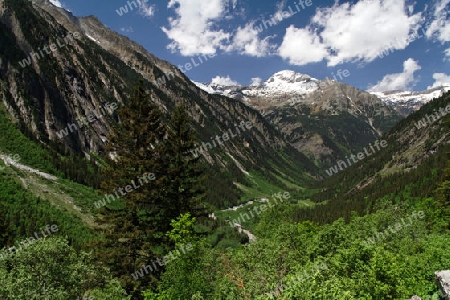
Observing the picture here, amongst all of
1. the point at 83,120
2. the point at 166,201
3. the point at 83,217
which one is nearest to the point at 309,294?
the point at 166,201

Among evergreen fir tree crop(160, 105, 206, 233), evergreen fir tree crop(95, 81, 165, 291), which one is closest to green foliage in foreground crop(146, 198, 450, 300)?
evergreen fir tree crop(160, 105, 206, 233)

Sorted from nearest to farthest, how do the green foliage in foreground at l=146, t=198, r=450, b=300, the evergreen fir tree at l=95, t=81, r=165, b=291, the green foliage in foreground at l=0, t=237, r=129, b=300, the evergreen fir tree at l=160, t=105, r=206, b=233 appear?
the green foliage in foreground at l=146, t=198, r=450, b=300 < the green foliage in foreground at l=0, t=237, r=129, b=300 < the evergreen fir tree at l=95, t=81, r=165, b=291 < the evergreen fir tree at l=160, t=105, r=206, b=233

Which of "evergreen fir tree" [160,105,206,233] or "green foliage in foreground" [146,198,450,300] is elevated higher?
"evergreen fir tree" [160,105,206,233]

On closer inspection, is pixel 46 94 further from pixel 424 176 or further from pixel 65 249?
pixel 424 176

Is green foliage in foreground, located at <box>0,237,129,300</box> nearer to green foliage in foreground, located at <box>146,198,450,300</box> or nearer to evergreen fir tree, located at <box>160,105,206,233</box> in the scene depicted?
green foliage in foreground, located at <box>146,198,450,300</box>

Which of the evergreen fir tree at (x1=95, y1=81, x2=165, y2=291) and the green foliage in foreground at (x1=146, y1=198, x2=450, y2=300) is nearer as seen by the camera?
A: the green foliage in foreground at (x1=146, y1=198, x2=450, y2=300)

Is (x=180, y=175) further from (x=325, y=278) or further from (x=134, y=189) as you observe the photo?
(x=325, y=278)

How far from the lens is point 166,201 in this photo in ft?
90.6

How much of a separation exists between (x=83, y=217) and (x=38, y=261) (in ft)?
206

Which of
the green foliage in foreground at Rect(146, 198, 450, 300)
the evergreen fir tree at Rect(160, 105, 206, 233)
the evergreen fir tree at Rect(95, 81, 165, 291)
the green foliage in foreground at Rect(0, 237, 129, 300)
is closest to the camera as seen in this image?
the green foliage in foreground at Rect(146, 198, 450, 300)

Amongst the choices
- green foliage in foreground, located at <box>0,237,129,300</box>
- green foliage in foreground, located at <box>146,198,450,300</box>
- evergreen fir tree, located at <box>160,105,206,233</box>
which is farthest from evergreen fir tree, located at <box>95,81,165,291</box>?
green foliage in foreground, located at <box>146,198,450,300</box>

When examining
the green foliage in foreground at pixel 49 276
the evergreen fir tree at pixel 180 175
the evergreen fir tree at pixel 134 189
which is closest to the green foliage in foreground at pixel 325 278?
the green foliage in foreground at pixel 49 276

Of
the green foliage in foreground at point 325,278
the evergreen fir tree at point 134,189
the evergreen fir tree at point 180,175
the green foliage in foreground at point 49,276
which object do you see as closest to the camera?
the green foliage in foreground at point 325,278

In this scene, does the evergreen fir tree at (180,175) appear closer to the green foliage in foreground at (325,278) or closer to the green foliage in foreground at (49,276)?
the green foliage in foreground at (325,278)
